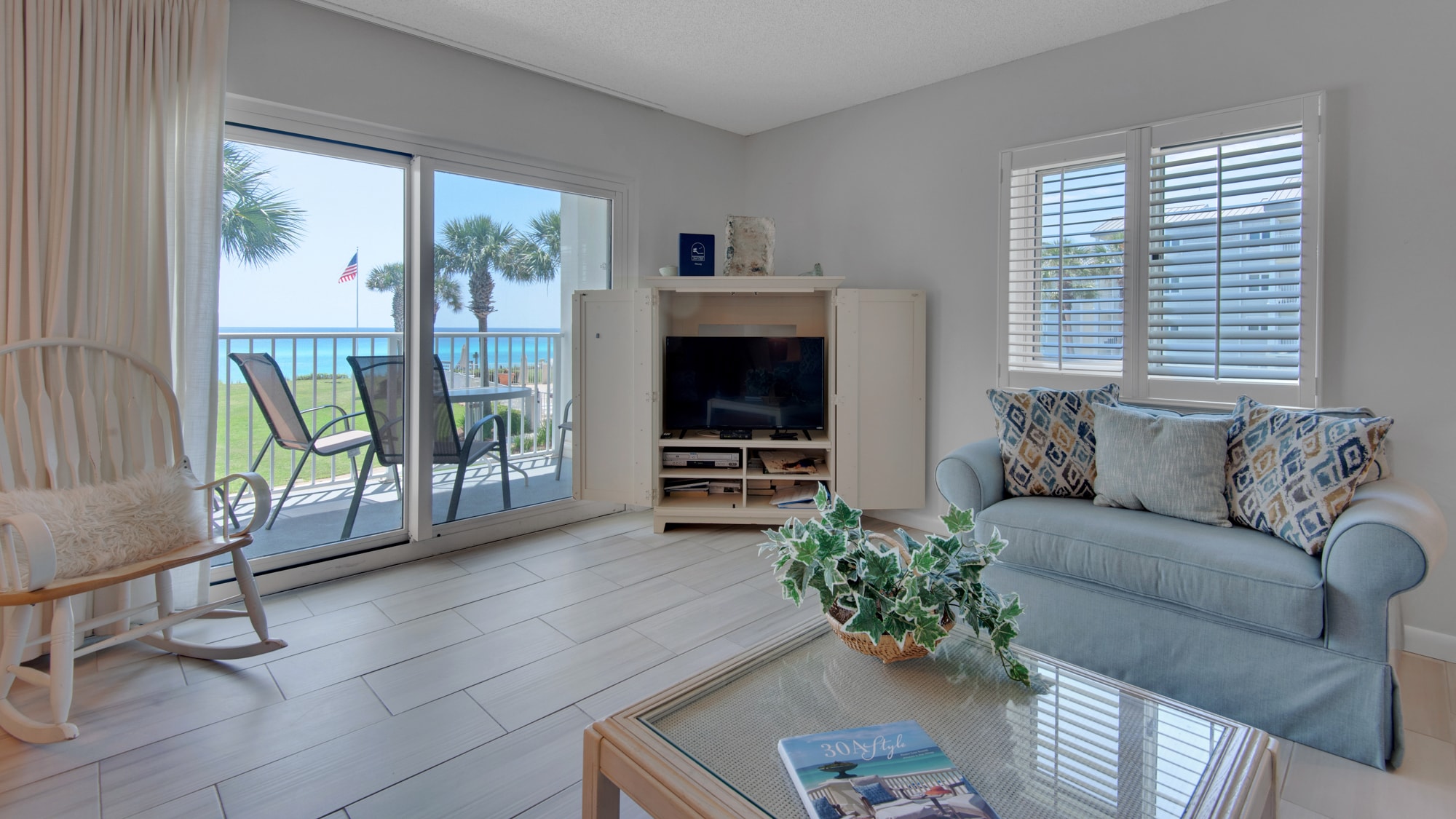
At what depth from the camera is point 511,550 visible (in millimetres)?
3430

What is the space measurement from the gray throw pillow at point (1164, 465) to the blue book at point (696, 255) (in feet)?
7.31

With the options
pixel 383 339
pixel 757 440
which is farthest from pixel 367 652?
pixel 757 440

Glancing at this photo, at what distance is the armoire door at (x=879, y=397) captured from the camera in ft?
12.0

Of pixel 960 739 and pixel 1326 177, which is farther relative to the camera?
pixel 1326 177

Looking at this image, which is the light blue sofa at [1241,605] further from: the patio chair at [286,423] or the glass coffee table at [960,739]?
the patio chair at [286,423]

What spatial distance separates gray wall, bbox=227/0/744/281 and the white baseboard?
372cm

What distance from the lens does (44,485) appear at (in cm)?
213

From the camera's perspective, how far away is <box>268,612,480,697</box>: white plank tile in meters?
2.12

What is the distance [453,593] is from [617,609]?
731mm

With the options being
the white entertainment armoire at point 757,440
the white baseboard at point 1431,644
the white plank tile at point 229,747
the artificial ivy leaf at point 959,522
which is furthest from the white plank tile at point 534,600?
the white baseboard at point 1431,644

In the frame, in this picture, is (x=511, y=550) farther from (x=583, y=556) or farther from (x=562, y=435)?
(x=562, y=435)

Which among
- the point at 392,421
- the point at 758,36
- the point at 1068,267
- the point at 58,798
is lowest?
the point at 58,798

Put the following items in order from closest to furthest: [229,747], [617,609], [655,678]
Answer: [229,747] < [655,678] < [617,609]

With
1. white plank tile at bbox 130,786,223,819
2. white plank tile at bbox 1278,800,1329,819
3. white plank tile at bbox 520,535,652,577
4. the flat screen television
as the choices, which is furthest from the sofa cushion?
white plank tile at bbox 130,786,223,819
